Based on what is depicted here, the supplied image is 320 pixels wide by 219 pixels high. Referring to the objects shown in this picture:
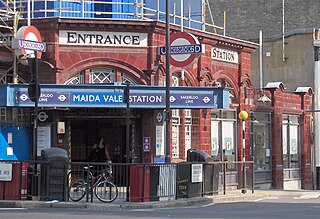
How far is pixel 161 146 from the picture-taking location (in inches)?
1041

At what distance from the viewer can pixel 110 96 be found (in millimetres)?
24547

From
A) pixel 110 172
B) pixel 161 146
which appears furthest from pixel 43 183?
pixel 161 146

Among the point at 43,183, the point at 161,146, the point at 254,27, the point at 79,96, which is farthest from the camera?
the point at 254,27

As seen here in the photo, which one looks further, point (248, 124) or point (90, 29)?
point (248, 124)

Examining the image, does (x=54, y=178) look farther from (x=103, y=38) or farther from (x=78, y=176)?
(x=103, y=38)

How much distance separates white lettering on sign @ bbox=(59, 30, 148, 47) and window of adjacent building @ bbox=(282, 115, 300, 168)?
12.2m

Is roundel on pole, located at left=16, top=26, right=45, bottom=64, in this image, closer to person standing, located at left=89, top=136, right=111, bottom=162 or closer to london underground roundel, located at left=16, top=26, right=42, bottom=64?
london underground roundel, located at left=16, top=26, right=42, bottom=64

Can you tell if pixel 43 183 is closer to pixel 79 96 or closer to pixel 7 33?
pixel 79 96

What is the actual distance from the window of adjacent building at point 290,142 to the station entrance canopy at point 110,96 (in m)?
11.0

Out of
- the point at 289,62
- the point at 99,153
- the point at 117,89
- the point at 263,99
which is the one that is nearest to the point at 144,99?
the point at 117,89

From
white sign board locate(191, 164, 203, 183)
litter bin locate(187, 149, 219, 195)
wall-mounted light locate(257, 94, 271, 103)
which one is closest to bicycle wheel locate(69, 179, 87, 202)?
white sign board locate(191, 164, 203, 183)

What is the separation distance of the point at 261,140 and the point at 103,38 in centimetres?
1155

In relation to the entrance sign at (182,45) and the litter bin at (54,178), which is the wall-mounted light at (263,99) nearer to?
the entrance sign at (182,45)

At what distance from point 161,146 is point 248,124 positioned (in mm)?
7211
